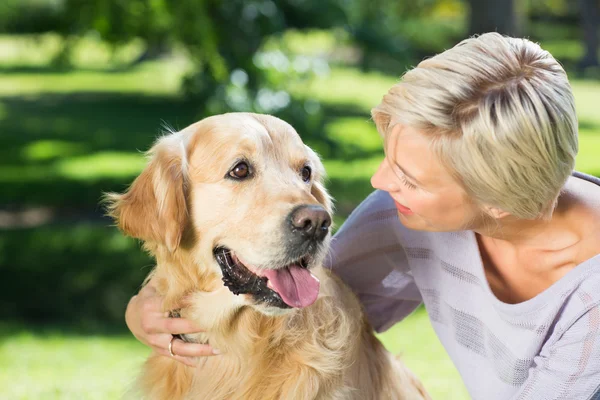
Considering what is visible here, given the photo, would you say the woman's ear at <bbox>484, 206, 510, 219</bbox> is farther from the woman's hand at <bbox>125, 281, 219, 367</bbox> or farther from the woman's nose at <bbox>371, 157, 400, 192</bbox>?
the woman's hand at <bbox>125, 281, 219, 367</bbox>

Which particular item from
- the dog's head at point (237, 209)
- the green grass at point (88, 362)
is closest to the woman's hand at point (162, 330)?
the dog's head at point (237, 209)

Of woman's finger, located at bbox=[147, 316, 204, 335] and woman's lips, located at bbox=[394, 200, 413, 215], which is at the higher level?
woman's lips, located at bbox=[394, 200, 413, 215]

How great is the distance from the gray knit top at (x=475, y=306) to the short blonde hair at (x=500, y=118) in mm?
305

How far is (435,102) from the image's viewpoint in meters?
2.37

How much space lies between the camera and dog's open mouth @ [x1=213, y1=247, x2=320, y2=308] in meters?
2.54

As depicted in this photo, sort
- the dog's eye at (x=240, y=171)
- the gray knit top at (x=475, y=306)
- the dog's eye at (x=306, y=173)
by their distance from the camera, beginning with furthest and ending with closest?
the dog's eye at (x=306, y=173), the dog's eye at (x=240, y=171), the gray knit top at (x=475, y=306)

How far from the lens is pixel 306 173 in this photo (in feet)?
9.35

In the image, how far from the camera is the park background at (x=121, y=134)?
5.02 meters

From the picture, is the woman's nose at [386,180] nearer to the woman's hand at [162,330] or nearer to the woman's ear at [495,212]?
the woman's ear at [495,212]

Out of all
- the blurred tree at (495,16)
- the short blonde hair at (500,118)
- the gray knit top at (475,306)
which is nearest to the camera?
the short blonde hair at (500,118)

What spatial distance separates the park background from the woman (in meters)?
0.54

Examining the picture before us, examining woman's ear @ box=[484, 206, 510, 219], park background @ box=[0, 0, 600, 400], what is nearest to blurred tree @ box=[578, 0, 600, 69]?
park background @ box=[0, 0, 600, 400]

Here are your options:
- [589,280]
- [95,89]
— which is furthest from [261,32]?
[95,89]

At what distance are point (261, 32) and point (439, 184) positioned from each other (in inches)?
317
